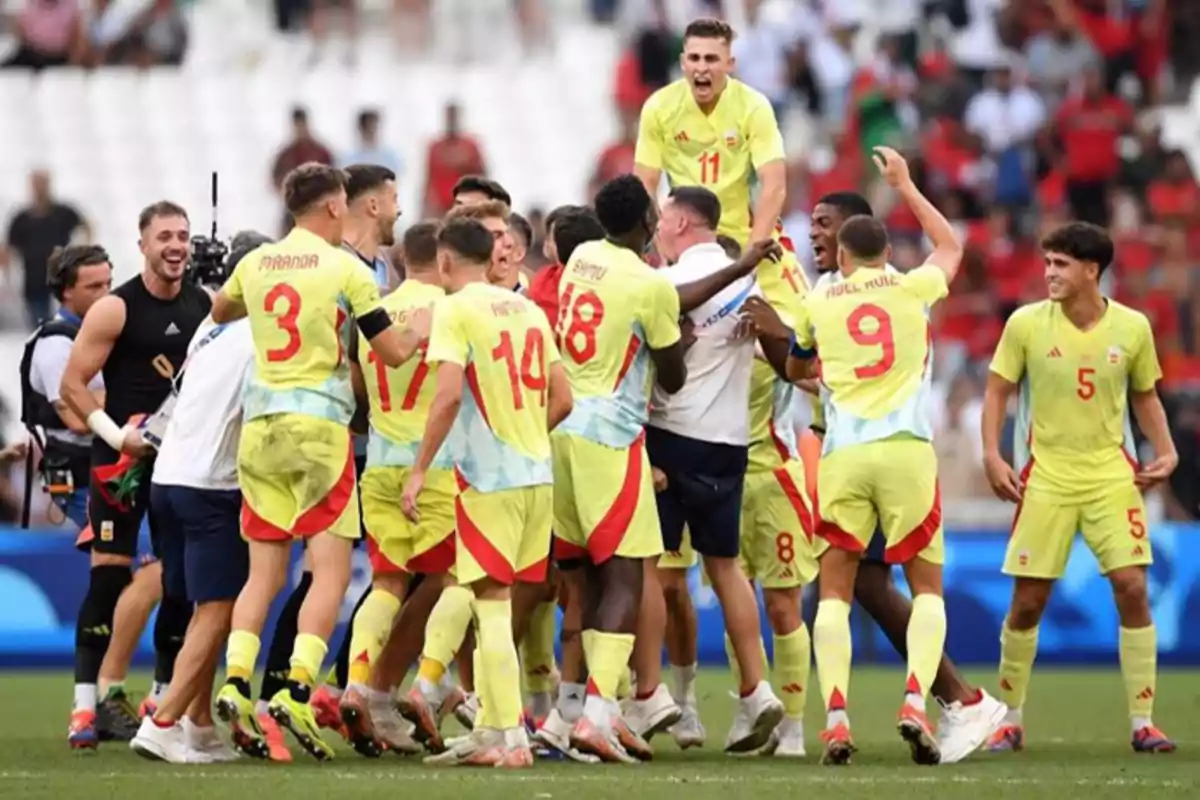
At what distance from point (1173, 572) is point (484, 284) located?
1002cm

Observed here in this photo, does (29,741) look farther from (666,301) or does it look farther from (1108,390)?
(1108,390)

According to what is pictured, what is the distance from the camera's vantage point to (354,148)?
26.0m

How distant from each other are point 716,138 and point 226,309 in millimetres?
3244

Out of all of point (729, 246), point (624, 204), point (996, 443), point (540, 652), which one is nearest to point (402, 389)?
point (624, 204)

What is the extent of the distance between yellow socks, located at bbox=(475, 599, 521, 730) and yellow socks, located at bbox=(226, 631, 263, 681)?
3.37 ft

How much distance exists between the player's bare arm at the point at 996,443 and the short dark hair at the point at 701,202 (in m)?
1.77

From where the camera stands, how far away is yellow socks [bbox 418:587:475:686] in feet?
41.3

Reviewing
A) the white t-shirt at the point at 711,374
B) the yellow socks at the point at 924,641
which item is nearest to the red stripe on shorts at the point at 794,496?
the white t-shirt at the point at 711,374

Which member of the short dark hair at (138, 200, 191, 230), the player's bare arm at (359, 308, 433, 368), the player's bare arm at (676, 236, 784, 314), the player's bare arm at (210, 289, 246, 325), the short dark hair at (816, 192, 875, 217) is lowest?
the player's bare arm at (359, 308, 433, 368)

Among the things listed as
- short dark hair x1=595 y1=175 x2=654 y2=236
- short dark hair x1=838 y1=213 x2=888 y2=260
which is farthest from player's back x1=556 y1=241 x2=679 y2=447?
short dark hair x1=838 y1=213 x2=888 y2=260

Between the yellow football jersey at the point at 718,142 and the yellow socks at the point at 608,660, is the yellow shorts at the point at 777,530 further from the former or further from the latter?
the yellow socks at the point at 608,660

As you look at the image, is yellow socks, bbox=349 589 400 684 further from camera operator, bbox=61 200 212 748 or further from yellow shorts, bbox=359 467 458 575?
camera operator, bbox=61 200 212 748

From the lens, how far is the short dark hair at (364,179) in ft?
43.9

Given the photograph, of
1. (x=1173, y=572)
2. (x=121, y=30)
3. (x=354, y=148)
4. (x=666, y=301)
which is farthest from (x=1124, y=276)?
(x=666, y=301)
